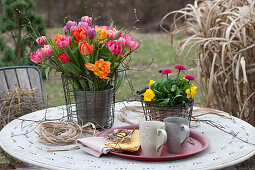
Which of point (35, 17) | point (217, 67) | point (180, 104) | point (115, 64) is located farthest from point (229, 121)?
point (35, 17)

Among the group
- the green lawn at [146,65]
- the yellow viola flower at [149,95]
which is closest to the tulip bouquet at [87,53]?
the yellow viola flower at [149,95]

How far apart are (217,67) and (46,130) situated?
1.59m

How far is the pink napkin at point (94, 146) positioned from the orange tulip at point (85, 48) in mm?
340

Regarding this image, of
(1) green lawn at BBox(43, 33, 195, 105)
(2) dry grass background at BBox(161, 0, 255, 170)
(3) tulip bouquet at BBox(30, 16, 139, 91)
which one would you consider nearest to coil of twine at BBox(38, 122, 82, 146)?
(3) tulip bouquet at BBox(30, 16, 139, 91)

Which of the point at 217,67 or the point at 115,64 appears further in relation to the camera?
the point at 217,67

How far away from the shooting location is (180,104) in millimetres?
1434

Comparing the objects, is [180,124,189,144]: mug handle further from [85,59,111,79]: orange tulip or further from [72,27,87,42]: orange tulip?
[72,27,87,42]: orange tulip

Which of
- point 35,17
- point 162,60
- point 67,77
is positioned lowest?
point 162,60

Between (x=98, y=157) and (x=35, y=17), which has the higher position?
(x=35, y=17)

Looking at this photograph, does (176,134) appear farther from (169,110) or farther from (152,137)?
(169,110)

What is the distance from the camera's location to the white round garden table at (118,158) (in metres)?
1.18

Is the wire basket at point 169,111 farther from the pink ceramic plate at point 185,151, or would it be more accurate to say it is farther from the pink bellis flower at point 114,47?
the pink bellis flower at point 114,47

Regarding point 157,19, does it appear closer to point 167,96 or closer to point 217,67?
point 217,67

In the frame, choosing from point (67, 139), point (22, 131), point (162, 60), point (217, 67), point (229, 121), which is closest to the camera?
point (67, 139)
